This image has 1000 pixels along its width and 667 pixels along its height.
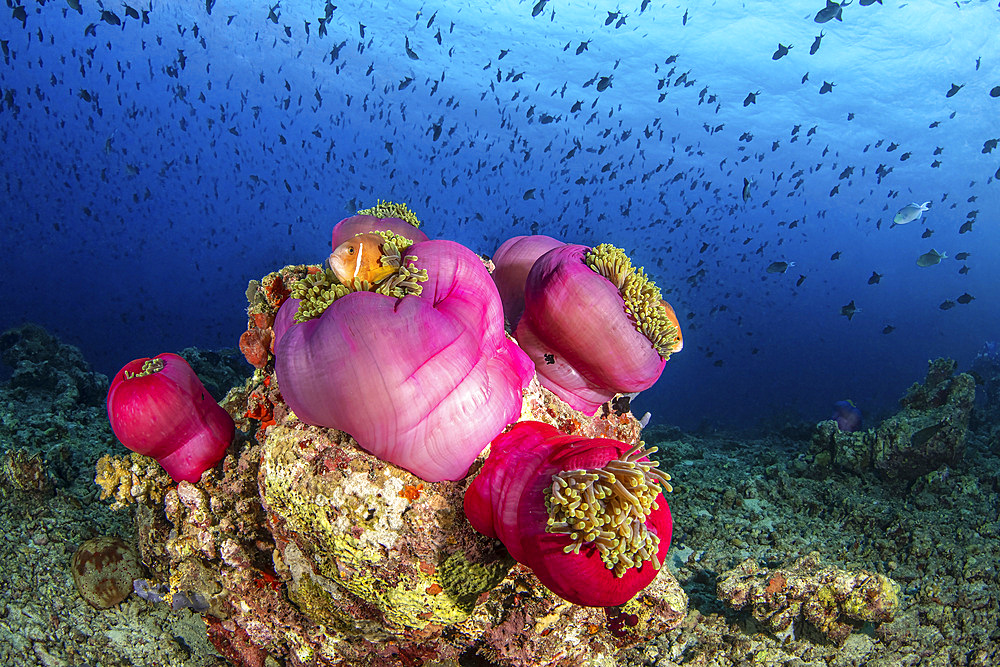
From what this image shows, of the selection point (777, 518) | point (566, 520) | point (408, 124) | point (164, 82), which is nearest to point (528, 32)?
point (408, 124)

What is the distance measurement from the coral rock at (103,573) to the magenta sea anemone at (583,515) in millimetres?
3318

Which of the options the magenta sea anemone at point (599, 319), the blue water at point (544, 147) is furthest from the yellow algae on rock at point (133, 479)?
the blue water at point (544, 147)

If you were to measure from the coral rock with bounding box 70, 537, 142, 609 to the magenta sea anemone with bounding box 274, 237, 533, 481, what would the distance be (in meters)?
2.69

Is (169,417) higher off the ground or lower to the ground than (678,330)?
lower

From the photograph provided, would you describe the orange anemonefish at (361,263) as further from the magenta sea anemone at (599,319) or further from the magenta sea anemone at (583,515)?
the magenta sea anemone at (583,515)

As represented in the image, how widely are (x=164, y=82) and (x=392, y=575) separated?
75129 mm

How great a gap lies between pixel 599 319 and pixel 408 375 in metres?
1.21

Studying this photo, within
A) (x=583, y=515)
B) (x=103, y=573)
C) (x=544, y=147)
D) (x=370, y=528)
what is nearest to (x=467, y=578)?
(x=370, y=528)

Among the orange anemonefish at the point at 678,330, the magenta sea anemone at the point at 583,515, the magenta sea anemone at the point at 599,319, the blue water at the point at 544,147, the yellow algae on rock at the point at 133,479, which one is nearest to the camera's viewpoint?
the magenta sea anemone at the point at 583,515

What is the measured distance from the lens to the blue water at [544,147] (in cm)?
2609

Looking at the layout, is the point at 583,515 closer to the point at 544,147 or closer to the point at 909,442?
the point at 909,442

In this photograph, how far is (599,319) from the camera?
2678 mm

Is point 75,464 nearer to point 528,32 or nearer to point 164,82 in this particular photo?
point 528,32

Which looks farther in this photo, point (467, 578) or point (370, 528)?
point (467, 578)
